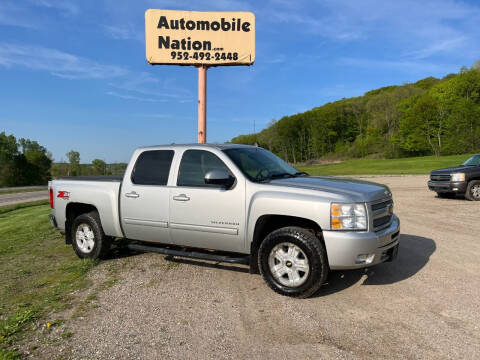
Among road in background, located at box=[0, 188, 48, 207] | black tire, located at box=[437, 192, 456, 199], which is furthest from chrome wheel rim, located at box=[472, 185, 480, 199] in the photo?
road in background, located at box=[0, 188, 48, 207]

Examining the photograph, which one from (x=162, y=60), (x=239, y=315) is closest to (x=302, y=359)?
(x=239, y=315)

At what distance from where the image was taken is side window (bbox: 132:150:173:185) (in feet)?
17.9

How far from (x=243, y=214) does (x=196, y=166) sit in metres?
1.10

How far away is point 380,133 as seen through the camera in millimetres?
87000

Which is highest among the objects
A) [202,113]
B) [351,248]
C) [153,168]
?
[202,113]

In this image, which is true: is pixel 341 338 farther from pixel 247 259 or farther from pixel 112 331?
pixel 112 331

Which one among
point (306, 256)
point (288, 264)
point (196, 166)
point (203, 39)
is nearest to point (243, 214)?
point (288, 264)

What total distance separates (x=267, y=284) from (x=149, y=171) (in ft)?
8.23

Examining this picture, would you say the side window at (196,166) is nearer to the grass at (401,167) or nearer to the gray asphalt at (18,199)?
the gray asphalt at (18,199)

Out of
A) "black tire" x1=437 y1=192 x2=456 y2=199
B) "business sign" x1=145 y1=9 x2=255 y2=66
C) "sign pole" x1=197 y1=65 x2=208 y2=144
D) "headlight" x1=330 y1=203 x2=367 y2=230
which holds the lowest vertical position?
"black tire" x1=437 y1=192 x2=456 y2=199

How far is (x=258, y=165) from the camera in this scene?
5.24 meters

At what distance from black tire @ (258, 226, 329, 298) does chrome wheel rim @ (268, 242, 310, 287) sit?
0.10ft

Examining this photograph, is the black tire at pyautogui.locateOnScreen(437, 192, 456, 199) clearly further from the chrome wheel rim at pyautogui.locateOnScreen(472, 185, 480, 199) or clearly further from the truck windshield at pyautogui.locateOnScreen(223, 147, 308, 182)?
the truck windshield at pyautogui.locateOnScreen(223, 147, 308, 182)

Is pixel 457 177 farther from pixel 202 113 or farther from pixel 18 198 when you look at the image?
pixel 18 198
